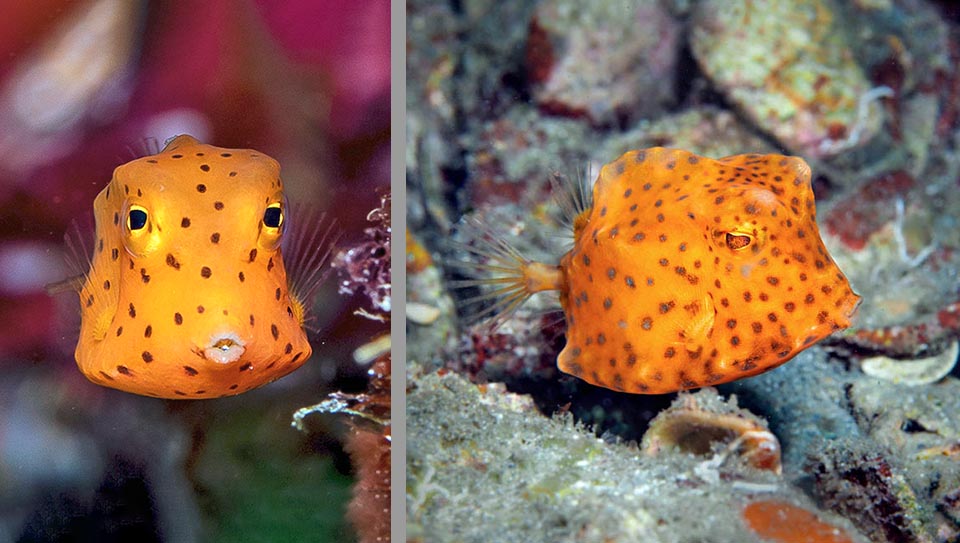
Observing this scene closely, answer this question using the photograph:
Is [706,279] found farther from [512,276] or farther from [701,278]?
[512,276]

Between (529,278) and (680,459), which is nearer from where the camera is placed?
(680,459)

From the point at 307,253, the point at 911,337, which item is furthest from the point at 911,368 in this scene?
the point at 307,253

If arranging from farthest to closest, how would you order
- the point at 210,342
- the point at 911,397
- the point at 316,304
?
the point at 911,397 → the point at 316,304 → the point at 210,342

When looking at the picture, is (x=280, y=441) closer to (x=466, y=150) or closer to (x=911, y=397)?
(x=466, y=150)

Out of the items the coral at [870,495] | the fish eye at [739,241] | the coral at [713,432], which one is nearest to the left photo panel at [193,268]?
the coral at [713,432]

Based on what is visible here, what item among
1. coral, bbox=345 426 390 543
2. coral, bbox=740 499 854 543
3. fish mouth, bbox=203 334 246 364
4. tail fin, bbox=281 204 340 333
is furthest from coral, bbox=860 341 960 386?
fish mouth, bbox=203 334 246 364

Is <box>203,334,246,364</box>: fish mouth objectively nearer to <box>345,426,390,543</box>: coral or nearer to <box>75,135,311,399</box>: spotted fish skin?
<box>75,135,311,399</box>: spotted fish skin

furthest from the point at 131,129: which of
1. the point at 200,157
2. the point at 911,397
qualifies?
the point at 911,397
